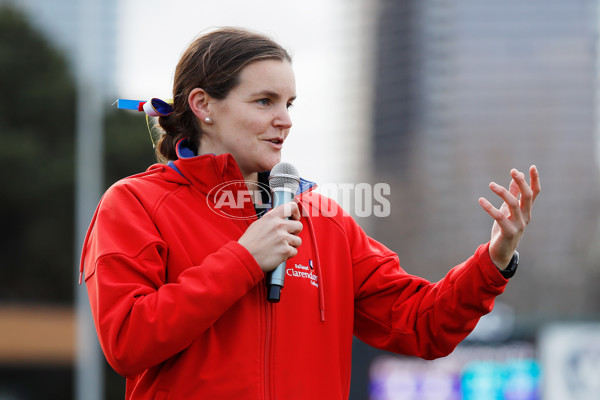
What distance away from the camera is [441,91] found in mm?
57656

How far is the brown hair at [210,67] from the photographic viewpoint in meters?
2.55

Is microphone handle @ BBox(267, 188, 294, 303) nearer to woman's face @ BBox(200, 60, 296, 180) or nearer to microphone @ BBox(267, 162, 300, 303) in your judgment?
microphone @ BBox(267, 162, 300, 303)

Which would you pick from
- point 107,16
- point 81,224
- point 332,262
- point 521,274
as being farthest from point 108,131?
point 332,262

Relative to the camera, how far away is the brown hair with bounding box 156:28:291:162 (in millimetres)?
2555

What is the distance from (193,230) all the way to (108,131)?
18623 millimetres

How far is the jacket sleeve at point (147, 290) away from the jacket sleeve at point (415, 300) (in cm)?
60

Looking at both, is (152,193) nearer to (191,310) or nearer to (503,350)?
(191,310)

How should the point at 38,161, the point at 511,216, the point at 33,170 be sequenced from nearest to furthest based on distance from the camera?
the point at 511,216 < the point at 33,170 < the point at 38,161

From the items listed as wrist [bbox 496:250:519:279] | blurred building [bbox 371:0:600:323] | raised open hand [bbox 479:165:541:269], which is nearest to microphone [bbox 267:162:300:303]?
raised open hand [bbox 479:165:541:269]

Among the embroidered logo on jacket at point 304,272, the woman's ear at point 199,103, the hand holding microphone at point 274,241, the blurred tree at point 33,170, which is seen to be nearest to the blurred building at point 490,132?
the blurred tree at point 33,170

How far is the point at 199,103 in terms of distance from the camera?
2641 millimetres

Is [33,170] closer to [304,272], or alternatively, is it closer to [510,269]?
[304,272]

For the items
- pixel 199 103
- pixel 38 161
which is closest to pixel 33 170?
pixel 38 161

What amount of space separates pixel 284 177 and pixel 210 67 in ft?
1.42
